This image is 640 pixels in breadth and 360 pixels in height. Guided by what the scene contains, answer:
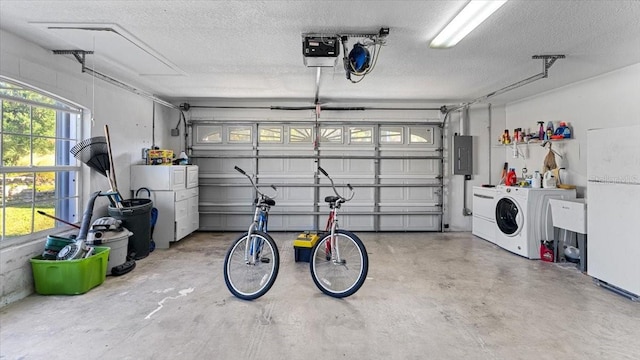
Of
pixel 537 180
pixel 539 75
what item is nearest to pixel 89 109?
pixel 539 75

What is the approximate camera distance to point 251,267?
2.95 metres

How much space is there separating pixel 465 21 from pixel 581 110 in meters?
2.96

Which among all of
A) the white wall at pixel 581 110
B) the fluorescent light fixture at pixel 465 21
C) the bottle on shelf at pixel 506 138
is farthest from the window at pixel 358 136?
the fluorescent light fixture at pixel 465 21

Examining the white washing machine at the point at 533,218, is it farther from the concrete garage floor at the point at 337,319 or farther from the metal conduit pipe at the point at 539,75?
the metal conduit pipe at the point at 539,75

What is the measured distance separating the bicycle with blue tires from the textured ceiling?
158cm

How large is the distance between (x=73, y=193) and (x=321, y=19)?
11.4 ft

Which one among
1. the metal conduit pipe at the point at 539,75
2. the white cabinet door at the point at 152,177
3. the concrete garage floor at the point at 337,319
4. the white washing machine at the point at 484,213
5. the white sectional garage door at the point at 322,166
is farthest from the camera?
the white sectional garage door at the point at 322,166

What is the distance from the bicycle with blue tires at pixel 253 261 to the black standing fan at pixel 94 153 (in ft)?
7.30

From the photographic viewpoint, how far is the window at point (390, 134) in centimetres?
588

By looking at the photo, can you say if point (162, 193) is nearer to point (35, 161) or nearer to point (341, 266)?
point (35, 161)

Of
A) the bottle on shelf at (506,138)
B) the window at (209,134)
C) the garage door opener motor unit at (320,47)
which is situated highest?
the garage door opener motor unit at (320,47)

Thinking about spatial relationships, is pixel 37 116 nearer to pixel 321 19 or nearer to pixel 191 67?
pixel 191 67

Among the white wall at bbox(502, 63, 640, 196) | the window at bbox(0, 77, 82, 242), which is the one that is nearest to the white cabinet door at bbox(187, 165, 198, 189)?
the window at bbox(0, 77, 82, 242)

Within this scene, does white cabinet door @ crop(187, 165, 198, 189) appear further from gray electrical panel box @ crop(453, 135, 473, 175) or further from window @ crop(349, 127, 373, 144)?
gray electrical panel box @ crop(453, 135, 473, 175)
